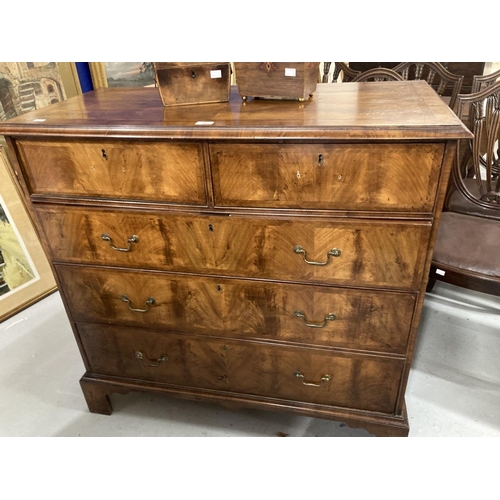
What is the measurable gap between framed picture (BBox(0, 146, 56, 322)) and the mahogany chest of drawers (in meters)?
0.94

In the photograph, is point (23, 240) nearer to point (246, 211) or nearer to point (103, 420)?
point (103, 420)

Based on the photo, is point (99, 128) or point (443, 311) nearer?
point (99, 128)

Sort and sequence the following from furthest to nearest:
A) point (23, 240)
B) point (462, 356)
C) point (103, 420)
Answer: point (23, 240), point (462, 356), point (103, 420)

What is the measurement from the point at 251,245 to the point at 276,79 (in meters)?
0.51

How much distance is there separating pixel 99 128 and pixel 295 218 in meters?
0.59

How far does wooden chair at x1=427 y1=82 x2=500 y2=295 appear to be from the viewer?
1537mm

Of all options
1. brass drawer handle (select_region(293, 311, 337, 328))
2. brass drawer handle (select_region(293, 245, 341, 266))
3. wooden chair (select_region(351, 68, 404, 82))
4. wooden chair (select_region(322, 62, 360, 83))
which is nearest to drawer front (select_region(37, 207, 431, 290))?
brass drawer handle (select_region(293, 245, 341, 266))

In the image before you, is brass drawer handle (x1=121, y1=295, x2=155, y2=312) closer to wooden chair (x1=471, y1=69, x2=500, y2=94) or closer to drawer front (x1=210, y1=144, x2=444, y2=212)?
drawer front (x1=210, y1=144, x2=444, y2=212)

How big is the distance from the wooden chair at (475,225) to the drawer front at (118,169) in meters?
0.98

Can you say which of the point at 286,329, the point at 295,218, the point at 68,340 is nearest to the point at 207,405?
the point at 286,329

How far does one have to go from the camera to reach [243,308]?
1386 millimetres

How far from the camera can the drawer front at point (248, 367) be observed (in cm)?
142

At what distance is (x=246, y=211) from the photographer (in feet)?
3.94

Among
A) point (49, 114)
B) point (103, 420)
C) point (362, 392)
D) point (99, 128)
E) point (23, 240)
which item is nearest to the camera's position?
point (99, 128)
